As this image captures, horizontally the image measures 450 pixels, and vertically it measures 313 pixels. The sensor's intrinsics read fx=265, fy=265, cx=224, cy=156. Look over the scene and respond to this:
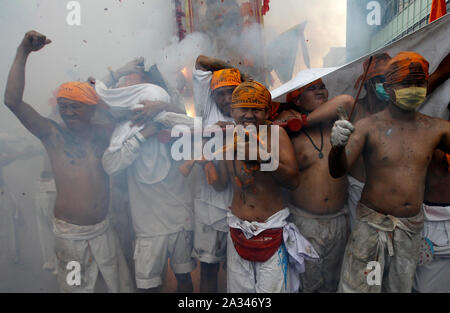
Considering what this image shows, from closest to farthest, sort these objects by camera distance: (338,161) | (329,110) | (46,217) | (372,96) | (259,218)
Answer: (338,161)
(259,218)
(329,110)
(372,96)
(46,217)

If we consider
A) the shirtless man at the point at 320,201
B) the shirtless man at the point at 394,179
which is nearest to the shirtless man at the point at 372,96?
the shirtless man at the point at 320,201

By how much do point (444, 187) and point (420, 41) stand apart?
1.31 meters

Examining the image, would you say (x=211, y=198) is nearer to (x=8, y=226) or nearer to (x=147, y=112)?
(x=147, y=112)

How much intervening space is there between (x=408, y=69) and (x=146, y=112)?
2107 millimetres

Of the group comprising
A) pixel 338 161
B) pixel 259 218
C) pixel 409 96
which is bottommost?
pixel 259 218

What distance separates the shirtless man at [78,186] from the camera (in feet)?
7.70

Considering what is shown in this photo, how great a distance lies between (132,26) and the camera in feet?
13.4

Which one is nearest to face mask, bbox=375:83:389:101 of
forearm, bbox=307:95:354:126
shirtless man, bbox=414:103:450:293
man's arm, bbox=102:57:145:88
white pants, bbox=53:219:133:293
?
forearm, bbox=307:95:354:126

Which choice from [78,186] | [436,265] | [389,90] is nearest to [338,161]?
[389,90]

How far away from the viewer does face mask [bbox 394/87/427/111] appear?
1.93 meters

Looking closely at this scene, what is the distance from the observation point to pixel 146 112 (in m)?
2.38

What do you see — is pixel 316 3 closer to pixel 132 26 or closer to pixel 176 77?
pixel 176 77

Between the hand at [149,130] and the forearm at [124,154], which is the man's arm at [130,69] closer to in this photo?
the hand at [149,130]
